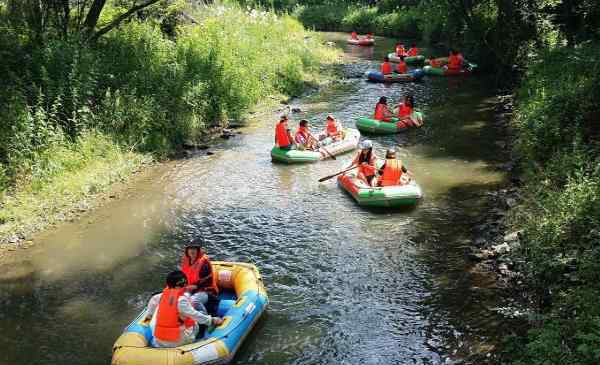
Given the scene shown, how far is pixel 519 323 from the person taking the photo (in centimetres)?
708

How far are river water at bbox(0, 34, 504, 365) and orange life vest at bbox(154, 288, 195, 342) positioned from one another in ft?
3.21

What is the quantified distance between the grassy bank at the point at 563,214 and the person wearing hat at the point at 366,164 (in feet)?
9.99

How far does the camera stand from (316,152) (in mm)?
14047

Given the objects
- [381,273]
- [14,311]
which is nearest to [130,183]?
[14,311]

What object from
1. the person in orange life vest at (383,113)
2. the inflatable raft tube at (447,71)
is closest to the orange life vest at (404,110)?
the person in orange life vest at (383,113)

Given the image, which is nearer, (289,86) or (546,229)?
(546,229)

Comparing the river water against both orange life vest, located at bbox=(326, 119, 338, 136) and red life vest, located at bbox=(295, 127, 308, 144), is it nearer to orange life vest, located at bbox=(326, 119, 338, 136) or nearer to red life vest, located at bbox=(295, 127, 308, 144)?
red life vest, located at bbox=(295, 127, 308, 144)

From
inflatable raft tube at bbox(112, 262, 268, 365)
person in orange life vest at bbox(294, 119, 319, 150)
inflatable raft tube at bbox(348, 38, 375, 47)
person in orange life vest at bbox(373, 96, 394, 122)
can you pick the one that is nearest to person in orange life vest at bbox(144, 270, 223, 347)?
inflatable raft tube at bbox(112, 262, 268, 365)

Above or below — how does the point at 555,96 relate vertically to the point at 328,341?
above

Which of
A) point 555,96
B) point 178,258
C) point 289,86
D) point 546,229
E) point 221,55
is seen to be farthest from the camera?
point 289,86

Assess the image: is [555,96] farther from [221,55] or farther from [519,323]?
[221,55]

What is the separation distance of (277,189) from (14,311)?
5829 mm

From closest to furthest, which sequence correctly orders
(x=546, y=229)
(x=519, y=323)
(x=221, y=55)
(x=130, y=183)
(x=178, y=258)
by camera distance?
1. (x=519, y=323)
2. (x=546, y=229)
3. (x=178, y=258)
4. (x=130, y=183)
5. (x=221, y=55)

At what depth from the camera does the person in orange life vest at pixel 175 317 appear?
6.42 meters
